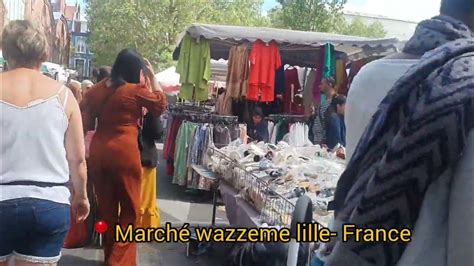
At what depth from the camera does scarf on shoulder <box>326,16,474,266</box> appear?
1169 mm

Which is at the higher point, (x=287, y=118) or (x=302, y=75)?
(x=302, y=75)

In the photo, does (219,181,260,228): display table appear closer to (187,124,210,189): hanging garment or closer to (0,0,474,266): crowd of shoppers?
(0,0,474,266): crowd of shoppers

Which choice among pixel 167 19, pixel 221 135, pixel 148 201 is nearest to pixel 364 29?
pixel 167 19

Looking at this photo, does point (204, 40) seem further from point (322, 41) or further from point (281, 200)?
point (281, 200)

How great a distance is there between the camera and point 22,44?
9.83 ft

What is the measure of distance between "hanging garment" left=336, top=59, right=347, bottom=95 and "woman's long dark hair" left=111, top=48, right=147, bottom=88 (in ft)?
15.3

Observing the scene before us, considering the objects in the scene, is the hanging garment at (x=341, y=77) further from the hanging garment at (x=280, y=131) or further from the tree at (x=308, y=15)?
the tree at (x=308, y=15)

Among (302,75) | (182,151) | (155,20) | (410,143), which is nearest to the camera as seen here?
(410,143)

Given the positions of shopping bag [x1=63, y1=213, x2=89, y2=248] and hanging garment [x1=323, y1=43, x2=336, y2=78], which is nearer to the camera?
shopping bag [x1=63, y1=213, x2=89, y2=248]

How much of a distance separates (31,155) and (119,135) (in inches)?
74.3

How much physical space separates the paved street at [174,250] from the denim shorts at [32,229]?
2.46 metres

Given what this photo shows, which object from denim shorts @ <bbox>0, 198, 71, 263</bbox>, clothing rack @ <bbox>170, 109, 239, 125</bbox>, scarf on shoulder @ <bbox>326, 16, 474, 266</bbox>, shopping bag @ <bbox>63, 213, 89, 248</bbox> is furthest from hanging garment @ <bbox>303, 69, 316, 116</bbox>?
scarf on shoulder @ <bbox>326, 16, 474, 266</bbox>

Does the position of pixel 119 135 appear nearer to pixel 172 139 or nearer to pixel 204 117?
→ pixel 204 117

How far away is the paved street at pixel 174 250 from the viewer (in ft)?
17.9
